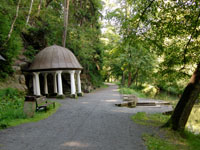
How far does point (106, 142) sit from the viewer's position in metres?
5.66

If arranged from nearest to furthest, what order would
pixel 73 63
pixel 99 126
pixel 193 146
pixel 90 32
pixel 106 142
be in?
pixel 106 142 < pixel 193 146 < pixel 99 126 < pixel 73 63 < pixel 90 32

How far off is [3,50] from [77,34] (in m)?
14.0

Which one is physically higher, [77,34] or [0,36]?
[77,34]

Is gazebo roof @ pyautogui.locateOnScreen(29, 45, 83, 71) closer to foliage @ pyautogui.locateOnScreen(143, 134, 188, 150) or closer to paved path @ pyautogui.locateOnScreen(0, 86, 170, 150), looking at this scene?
paved path @ pyautogui.locateOnScreen(0, 86, 170, 150)

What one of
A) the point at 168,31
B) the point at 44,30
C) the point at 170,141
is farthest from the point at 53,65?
the point at 170,141

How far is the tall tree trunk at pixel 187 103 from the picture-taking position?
7.06 meters

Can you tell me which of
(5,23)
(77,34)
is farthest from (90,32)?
(5,23)

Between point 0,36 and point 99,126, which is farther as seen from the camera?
point 0,36

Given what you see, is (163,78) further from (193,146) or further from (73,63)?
(73,63)

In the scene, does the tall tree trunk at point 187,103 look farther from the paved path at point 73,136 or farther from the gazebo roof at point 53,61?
the gazebo roof at point 53,61

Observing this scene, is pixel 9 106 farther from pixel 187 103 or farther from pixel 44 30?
pixel 44 30

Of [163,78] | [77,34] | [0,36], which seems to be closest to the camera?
[163,78]

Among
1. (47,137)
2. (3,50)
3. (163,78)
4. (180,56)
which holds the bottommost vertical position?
(47,137)

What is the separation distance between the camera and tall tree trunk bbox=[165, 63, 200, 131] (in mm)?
7059
